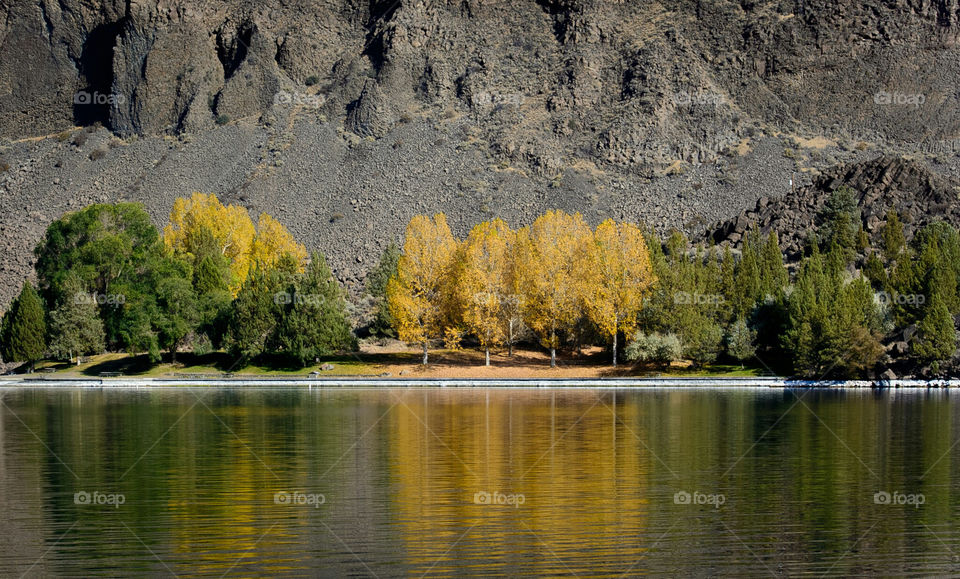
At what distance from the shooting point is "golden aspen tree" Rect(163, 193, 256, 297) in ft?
330

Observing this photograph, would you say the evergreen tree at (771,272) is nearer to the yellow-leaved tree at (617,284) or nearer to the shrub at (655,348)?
the yellow-leaved tree at (617,284)

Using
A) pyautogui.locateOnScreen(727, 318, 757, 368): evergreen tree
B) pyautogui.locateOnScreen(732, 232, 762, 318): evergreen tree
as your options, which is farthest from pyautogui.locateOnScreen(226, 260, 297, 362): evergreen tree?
pyautogui.locateOnScreen(732, 232, 762, 318): evergreen tree

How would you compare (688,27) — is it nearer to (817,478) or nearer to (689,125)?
(689,125)

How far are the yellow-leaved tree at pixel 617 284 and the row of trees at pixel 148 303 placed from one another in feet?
60.1

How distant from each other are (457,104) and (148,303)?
283 ft

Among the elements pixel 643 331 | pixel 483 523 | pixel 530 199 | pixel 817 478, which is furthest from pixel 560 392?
pixel 530 199

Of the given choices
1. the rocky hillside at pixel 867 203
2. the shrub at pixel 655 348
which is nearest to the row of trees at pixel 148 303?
the shrub at pixel 655 348

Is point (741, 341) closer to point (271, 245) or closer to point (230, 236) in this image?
point (271, 245)

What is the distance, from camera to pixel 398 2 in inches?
6816

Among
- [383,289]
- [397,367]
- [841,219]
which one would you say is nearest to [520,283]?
[397,367]

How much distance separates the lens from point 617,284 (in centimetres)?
8175

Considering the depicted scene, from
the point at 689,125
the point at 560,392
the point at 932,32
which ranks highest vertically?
the point at 932,32

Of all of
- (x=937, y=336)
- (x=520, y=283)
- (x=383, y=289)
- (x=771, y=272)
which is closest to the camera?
(x=937, y=336)

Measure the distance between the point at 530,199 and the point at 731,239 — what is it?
36364mm
